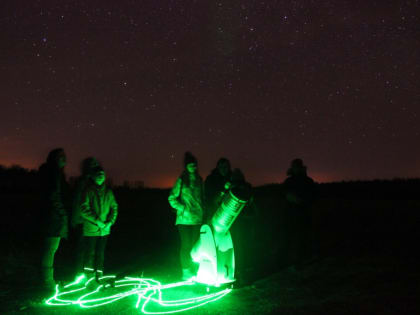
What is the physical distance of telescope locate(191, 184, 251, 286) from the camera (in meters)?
5.23

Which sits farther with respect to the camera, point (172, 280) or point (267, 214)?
point (267, 214)

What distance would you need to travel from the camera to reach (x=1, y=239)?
33.0 feet

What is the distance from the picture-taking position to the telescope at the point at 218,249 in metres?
5.23

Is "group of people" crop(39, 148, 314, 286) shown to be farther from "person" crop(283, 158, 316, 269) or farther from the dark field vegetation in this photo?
"person" crop(283, 158, 316, 269)

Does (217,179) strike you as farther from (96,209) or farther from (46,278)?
(46,278)

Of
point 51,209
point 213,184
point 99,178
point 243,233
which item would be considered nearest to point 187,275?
point 243,233

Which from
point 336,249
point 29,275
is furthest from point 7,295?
point 336,249

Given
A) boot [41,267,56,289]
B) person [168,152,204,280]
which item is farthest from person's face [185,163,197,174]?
boot [41,267,56,289]

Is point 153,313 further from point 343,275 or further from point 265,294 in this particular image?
point 343,275

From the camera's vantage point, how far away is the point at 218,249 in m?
5.44

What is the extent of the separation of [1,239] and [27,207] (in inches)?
325

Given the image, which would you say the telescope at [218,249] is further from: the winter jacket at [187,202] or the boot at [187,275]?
the winter jacket at [187,202]

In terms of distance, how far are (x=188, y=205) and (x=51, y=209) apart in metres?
2.18

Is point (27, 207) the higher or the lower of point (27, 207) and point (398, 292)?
the higher
